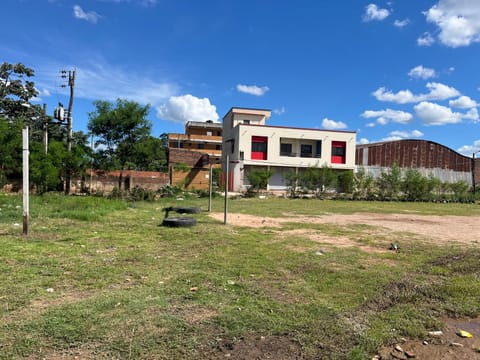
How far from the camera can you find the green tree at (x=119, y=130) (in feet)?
67.4

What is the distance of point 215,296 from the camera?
12.8 ft

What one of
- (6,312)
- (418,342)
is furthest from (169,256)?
(418,342)

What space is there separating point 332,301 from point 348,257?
2379mm

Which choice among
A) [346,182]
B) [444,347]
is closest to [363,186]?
[346,182]

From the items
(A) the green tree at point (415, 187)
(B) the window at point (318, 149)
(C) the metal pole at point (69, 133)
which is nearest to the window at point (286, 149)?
(B) the window at point (318, 149)

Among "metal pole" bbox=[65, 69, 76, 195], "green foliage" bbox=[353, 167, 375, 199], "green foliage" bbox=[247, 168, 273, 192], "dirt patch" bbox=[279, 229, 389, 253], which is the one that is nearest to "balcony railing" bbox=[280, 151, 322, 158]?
"green foliage" bbox=[353, 167, 375, 199]

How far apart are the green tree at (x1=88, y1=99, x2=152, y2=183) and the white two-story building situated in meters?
11.2

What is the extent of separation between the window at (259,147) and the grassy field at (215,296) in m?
25.5

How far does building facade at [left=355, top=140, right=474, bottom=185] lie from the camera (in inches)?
1470

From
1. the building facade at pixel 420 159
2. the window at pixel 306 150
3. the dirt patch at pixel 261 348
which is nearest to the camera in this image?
the dirt patch at pixel 261 348

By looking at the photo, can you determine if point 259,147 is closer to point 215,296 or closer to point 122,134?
point 122,134

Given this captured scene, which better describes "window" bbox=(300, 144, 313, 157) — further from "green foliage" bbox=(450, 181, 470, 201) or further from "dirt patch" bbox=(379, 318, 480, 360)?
"dirt patch" bbox=(379, 318, 480, 360)

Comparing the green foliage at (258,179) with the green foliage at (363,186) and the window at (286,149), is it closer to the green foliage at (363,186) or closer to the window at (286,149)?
the window at (286,149)

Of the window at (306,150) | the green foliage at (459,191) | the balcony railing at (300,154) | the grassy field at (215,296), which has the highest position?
the window at (306,150)
